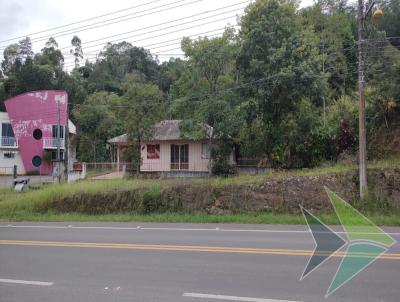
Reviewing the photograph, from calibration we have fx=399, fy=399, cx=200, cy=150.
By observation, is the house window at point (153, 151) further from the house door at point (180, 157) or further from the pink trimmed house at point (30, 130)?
the pink trimmed house at point (30, 130)

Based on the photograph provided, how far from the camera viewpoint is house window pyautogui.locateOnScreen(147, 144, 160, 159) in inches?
1455

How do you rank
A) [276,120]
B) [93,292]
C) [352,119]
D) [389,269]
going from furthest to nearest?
1. [276,120]
2. [352,119]
3. [389,269]
4. [93,292]

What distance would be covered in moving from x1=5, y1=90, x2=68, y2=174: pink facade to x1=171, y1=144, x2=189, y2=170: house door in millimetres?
20565

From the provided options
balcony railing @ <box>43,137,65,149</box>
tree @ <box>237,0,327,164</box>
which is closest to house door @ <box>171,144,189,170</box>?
tree @ <box>237,0,327,164</box>

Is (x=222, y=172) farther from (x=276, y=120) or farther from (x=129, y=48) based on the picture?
(x=129, y=48)

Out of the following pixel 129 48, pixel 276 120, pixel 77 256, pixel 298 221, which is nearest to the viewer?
pixel 77 256

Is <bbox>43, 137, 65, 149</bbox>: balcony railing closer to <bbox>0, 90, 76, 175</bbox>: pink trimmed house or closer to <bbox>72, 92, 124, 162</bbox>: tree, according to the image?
<bbox>0, 90, 76, 175</bbox>: pink trimmed house

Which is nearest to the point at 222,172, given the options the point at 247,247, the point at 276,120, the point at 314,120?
the point at 276,120

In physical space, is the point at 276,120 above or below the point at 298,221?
above

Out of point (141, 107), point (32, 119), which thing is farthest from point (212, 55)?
point (32, 119)

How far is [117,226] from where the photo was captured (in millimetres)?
13984

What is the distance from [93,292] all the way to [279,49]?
21503 mm

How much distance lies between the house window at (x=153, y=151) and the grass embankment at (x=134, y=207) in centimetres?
1729
